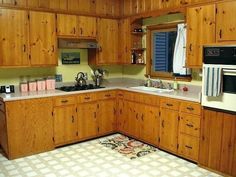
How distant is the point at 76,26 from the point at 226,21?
2520 mm

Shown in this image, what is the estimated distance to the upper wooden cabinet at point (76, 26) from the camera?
4.37 metres

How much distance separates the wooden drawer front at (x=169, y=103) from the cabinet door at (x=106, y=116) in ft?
3.91

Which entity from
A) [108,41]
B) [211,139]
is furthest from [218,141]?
[108,41]

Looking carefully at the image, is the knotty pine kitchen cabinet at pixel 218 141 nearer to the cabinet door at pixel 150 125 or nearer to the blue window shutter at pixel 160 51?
the cabinet door at pixel 150 125

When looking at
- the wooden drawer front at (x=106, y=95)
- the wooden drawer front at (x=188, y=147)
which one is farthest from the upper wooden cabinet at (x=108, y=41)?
the wooden drawer front at (x=188, y=147)

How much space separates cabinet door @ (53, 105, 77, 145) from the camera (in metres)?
4.16

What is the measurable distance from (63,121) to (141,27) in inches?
95.1

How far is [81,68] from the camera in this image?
5.08 meters

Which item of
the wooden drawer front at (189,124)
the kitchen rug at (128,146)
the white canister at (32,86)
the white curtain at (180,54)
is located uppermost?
the white curtain at (180,54)

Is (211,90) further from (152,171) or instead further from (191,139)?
(152,171)

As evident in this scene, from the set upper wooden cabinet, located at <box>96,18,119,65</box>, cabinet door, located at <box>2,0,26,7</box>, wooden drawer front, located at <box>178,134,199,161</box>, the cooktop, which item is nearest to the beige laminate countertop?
the cooktop

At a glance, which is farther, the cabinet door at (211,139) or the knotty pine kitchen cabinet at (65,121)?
the knotty pine kitchen cabinet at (65,121)

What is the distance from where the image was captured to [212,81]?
315cm

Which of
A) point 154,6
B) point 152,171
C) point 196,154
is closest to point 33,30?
point 154,6
